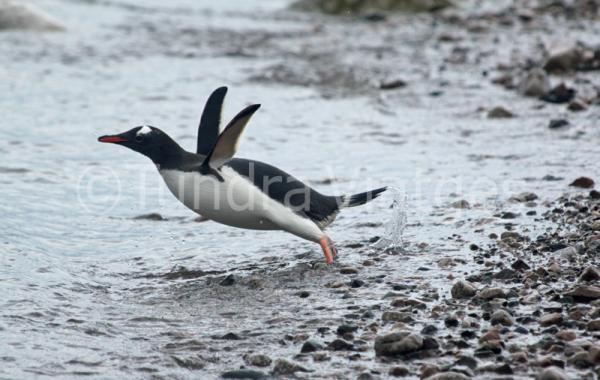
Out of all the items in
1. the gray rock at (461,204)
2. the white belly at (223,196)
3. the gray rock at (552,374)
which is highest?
the white belly at (223,196)

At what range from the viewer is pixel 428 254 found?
22.4 ft

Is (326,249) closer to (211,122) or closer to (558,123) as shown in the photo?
(211,122)

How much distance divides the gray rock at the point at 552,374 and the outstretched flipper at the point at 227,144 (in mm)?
2454

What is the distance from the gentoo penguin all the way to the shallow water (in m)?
0.35

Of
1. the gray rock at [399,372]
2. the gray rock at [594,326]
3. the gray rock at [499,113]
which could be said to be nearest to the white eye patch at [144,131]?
the gray rock at [399,372]

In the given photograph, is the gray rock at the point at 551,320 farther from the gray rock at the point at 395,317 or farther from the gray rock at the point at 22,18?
the gray rock at the point at 22,18

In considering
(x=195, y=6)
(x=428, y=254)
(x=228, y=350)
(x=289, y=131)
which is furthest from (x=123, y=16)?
(x=228, y=350)

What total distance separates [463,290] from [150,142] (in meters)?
2.37

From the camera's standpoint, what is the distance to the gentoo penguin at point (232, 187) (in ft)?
21.2

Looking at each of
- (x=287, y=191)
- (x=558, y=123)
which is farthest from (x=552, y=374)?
(x=558, y=123)

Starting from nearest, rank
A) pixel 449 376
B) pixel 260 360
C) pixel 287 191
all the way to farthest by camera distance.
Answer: pixel 449 376
pixel 260 360
pixel 287 191

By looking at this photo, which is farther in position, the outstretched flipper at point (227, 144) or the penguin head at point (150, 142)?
the penguin head at point (150, 142)

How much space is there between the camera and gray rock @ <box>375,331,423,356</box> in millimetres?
4797

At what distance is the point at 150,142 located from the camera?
6734 mm
